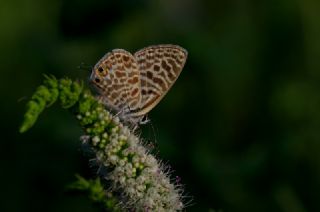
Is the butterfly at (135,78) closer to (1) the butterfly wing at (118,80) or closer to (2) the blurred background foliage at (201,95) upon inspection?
(1) the butterfly wing at (118,80)

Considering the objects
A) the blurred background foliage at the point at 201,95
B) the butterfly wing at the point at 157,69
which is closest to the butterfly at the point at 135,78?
the butterfly wing at the point at 157,69

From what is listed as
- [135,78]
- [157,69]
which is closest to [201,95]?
[157,69]

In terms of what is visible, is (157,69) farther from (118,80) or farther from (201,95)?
(201,95)

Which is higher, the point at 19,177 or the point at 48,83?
the point at 48,83

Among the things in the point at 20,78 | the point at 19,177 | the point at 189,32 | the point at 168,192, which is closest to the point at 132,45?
the point at 189,32

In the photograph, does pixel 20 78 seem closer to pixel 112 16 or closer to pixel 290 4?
pixel 112 16

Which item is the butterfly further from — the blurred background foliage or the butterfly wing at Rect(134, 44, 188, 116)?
the blurred background foliage

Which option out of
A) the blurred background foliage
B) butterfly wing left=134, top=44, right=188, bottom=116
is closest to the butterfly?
butterfly wing left=134, top=44, right=188, bottom=116
